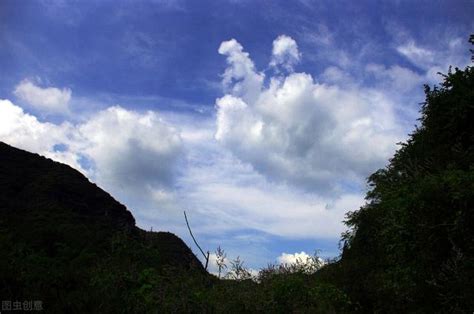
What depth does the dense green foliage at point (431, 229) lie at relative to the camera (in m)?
12.7

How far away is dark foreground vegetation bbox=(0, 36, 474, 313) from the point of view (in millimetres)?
8070

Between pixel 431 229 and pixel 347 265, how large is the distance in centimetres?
820

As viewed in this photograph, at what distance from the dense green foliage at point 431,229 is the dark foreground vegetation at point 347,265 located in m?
0.04

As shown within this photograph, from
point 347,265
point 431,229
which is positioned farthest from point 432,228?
point 347,265

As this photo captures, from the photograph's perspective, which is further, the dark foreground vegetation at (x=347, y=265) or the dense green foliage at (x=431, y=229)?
the dense green foliage at (x=431, y=229)

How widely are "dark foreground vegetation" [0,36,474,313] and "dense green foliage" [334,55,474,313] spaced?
39mm

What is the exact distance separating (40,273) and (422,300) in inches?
418

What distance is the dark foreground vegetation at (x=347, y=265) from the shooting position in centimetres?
807

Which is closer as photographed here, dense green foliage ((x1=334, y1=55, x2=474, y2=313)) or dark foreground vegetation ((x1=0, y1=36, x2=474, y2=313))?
dark foreground vegetation ((x1=0, y1=36, x2=474, y2=313))

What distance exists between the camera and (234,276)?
10.5m

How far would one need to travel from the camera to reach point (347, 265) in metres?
21.4

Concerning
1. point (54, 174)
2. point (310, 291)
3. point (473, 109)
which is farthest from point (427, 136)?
point (54, 174)

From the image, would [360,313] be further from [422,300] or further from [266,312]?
[266,312]

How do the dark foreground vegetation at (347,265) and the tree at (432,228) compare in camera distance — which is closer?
the dark foreground vegetation at (347,265)
